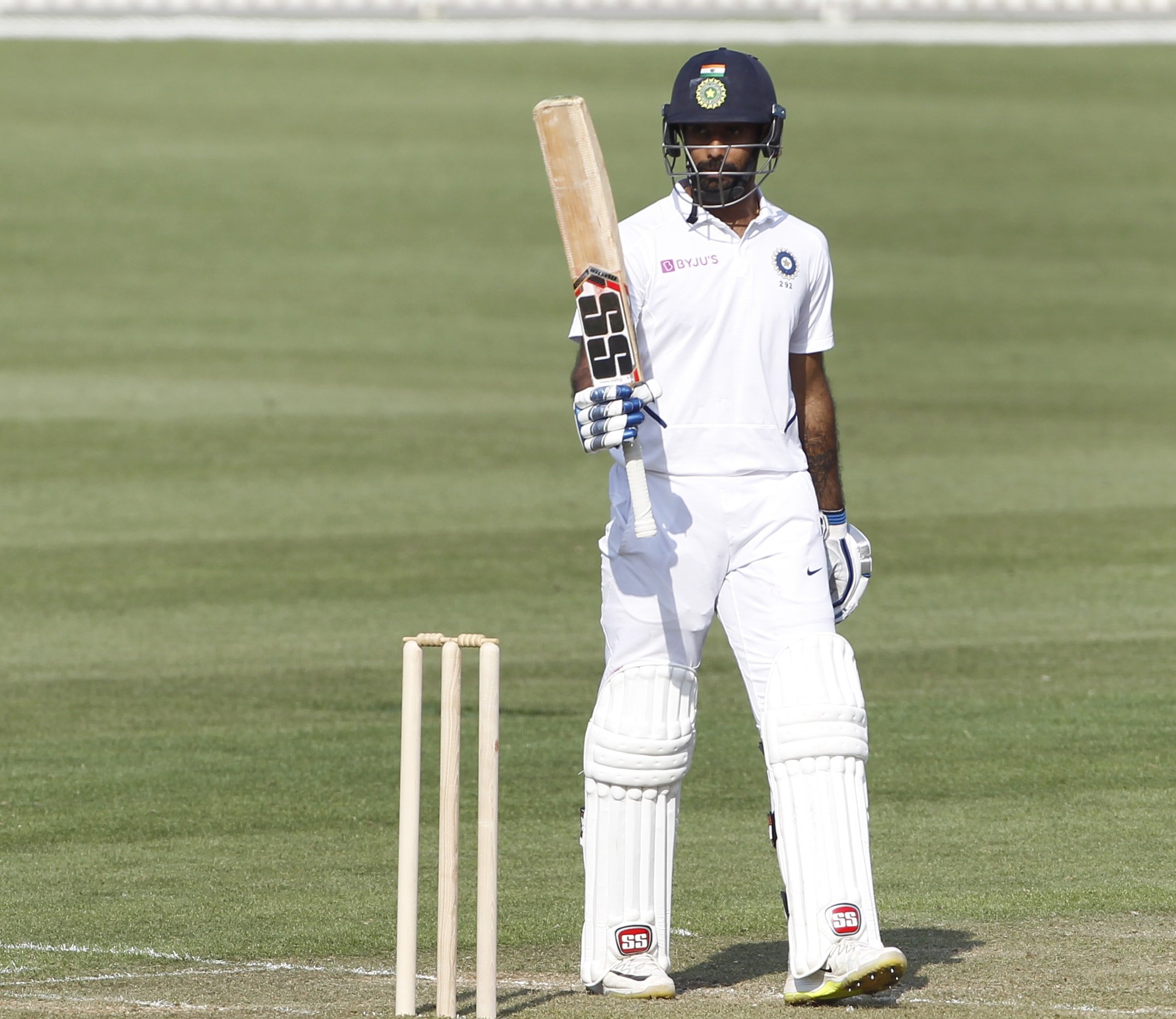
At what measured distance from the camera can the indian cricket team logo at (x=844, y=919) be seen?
4.94 metres

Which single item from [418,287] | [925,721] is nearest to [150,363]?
[418,287]

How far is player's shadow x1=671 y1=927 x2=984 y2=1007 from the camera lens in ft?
17.2

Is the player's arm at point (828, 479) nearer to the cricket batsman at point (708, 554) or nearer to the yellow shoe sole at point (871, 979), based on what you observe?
the cricket batsman at point (708, 554)

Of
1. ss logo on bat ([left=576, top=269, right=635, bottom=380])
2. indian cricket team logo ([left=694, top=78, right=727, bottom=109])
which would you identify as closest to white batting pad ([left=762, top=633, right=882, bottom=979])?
ss logo on bat ([left=576, top=269, right=635, bottom=380])

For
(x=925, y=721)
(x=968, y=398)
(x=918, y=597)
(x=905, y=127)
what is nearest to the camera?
(x=925, y=721)

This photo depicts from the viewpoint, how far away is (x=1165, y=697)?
930cm

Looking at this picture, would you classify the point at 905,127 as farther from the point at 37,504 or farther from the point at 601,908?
the point at 601,908

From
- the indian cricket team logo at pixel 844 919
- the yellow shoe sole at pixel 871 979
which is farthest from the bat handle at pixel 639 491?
the yellow shoe sole at pixel 871 979

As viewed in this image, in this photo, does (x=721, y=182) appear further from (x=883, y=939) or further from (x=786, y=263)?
(x=883, y=939)

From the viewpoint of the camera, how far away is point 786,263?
5.22 m

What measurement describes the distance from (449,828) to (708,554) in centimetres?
93

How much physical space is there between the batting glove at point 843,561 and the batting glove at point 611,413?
2.12 feet

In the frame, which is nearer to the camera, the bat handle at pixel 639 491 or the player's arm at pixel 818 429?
the bat handle at pixel 639 491

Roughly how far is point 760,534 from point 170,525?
8.74m
